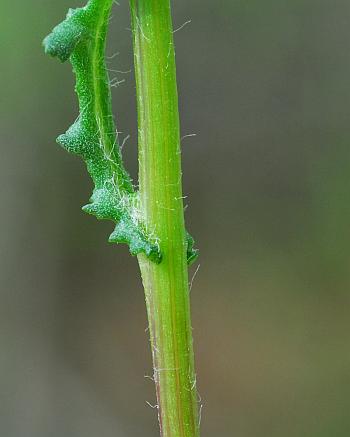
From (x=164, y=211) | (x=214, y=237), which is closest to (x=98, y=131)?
(x=164, y=211)

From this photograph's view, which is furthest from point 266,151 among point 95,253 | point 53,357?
point 53,357

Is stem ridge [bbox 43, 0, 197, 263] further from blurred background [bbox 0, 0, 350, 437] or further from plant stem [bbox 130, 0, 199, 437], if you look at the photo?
blurred background [bbox 0, 0, 350, 437]

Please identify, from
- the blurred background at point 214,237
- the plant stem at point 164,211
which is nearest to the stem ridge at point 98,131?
the plant stem at point 164,211

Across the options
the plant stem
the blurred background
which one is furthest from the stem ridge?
the blurred background

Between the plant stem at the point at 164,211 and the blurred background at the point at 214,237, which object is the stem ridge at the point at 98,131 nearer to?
the plant stem at the point at 164,211

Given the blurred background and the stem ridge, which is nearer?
the stem ridge

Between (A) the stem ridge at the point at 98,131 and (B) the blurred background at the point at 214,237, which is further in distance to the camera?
(B) the blurred background at the point at 214,237

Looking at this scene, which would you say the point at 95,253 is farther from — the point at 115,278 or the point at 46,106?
the point at 46,106
